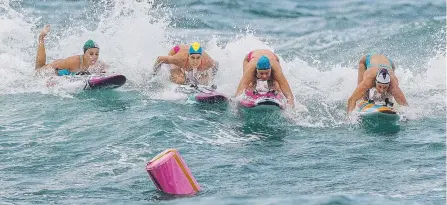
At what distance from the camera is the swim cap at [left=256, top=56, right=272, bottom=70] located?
1590cm

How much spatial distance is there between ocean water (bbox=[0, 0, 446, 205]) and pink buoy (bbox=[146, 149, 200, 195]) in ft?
0.59

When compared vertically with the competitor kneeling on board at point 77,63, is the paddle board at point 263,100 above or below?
below

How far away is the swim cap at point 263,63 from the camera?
626 inches

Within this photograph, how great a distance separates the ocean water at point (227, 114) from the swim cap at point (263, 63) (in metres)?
0.89

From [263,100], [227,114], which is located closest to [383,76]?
[263,100]

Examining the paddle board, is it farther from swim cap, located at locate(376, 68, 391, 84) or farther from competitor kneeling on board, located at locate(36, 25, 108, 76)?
competitor kneeling on board, located at locate(36, 25, 108, 76)

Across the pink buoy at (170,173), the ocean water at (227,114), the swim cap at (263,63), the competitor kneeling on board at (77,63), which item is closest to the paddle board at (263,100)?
the ocean water at (227,114)

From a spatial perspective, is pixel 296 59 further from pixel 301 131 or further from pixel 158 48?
pixel 301 131

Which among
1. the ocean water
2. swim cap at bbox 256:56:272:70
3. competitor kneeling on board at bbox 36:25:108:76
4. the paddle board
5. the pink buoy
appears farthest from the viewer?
competitor kneeling on board at bbox 36:25:108:76

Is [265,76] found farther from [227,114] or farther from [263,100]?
[227,114]

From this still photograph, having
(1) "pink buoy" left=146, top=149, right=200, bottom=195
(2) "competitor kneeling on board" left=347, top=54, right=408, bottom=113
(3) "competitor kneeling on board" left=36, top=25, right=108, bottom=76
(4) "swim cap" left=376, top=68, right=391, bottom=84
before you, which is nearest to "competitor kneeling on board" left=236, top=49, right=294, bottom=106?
(2) "competitor kneeling on board" left=347, top=54, right=408, bottom=113

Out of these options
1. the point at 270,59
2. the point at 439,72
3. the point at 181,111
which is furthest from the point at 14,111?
the point at 439,72

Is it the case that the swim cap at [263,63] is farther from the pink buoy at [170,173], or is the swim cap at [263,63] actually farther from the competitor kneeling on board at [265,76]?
the pink buoy at [170,173]

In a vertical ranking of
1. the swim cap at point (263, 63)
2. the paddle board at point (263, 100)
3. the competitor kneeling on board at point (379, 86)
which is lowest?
the paddle board at point (263, 100)
